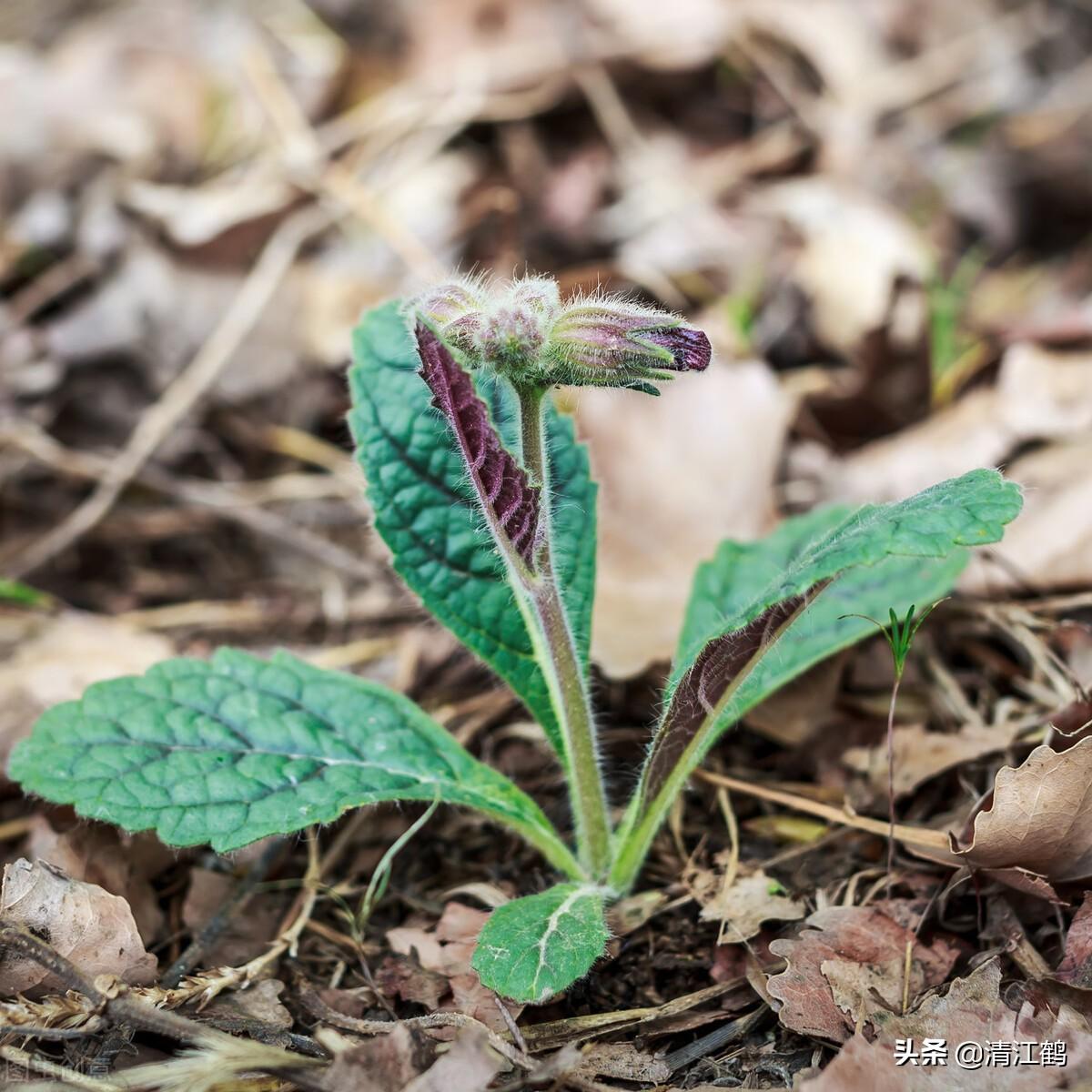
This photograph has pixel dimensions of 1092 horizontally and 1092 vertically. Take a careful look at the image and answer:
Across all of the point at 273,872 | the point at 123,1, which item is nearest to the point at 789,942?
the point at 273,872

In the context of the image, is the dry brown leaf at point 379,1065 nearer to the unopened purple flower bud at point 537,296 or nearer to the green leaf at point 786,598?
the green leaf at point 786,598

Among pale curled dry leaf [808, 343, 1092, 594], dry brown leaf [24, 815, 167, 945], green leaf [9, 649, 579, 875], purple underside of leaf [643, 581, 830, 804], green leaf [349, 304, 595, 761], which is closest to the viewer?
purple underside of leaf [643, 581, 830, 804]

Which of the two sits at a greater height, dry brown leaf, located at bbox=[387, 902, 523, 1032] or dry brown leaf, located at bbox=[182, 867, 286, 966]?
dry brown leaf, located at bbox=[182, 867, 286, 966]

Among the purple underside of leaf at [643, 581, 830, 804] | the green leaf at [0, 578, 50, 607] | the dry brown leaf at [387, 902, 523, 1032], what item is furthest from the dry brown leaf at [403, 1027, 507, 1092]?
the green leaf at [0, 578, 50, 607]

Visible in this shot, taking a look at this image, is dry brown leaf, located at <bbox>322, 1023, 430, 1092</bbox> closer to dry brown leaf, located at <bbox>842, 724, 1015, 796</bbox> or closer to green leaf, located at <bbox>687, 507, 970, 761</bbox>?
green leaf, located at <bbox>687, 507, 970, 761</bbox>

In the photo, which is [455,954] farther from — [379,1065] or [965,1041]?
[965,1041]

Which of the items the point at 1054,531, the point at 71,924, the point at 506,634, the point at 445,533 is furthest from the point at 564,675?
the point at 1054,531

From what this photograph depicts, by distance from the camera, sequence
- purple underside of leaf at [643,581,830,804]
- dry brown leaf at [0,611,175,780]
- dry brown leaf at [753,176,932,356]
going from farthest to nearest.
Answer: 1. dry brown leaf at [753,176,932,356]
2. dry brown leaf at [0,611,175,780]
3. purple underside of leaf at [643,581,830,804]

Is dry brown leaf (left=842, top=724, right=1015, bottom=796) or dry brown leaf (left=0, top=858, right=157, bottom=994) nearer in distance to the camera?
dry brown leaf (left=0, top=858, right=157, bottom=994)

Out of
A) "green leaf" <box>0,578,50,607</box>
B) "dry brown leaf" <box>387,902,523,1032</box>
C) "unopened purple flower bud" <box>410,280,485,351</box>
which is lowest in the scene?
"dry brown leaf" <box>387,902,523,1032</box>
